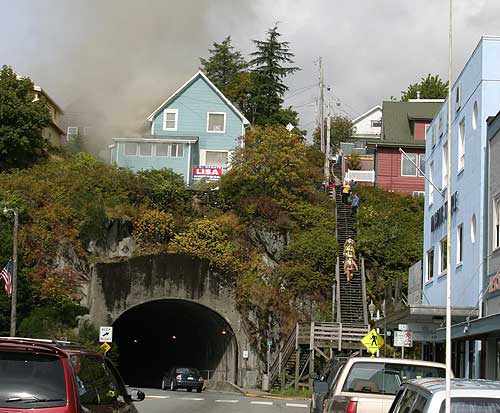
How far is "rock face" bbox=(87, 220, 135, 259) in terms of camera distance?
5188 centimetres

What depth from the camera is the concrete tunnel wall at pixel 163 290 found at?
1913 inches

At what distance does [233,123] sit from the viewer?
63.0 m

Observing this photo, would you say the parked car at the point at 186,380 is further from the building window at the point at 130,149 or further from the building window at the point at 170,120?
the building window at the point at 170,120

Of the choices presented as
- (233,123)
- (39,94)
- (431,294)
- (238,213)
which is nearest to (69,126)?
(39,94)

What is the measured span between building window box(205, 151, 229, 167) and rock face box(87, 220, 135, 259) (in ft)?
38.2

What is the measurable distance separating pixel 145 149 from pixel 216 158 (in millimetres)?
4951

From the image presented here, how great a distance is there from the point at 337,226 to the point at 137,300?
12.9 m

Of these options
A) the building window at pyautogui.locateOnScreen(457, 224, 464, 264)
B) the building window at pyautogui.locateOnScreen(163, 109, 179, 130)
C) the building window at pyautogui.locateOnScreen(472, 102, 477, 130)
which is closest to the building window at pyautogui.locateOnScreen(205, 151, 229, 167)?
the building window at pyautogui.locateOnScreen(163, 109, 179, 130)

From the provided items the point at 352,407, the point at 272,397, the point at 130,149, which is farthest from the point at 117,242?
the point at 352,407

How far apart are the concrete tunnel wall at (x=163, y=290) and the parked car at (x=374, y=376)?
34.6 m

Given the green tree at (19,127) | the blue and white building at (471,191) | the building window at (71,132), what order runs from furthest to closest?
the building window at (71,132) < the green tree at (19,127) < the blue and white building at (471,191)

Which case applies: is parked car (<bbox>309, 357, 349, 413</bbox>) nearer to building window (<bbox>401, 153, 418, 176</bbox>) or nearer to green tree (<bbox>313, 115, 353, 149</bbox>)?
building window (<bbox>401, 153, 418, 176</bbox>)

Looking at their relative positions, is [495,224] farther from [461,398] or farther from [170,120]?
[170,120]

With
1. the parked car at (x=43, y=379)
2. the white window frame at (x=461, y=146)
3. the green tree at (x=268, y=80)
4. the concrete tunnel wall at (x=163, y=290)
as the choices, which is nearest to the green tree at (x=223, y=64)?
the green tree at (x=268, y=80)
